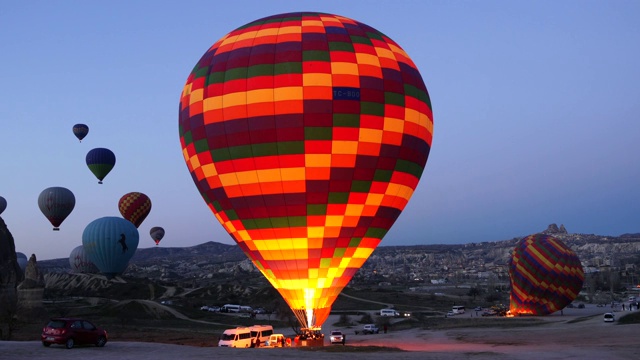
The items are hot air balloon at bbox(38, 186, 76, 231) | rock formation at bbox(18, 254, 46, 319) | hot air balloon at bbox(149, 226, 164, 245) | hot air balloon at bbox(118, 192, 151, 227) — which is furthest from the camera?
hot air balloon at bbox(149, 226, 164, 245)

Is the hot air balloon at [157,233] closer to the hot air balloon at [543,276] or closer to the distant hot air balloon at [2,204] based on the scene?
the distant hot air balloon at [2,204]

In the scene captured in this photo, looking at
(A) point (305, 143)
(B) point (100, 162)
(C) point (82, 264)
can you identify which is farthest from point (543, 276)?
(C) point (82, 264)

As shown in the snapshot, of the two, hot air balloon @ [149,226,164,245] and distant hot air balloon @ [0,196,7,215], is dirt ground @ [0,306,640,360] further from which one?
distant hot air balloon @ [0,196,7,215]

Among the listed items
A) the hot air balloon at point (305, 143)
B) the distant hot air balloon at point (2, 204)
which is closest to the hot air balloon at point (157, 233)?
the distant hot air balloon at point (2, 204)

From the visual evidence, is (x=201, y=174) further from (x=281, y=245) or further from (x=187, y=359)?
(x=187, y=359)

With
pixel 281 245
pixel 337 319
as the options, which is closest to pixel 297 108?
pixel 281 245

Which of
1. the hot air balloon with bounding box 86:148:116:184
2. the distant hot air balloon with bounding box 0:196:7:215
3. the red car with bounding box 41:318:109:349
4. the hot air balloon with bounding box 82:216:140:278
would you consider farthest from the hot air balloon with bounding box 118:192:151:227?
the red car with bounding box 41:318:109:349
